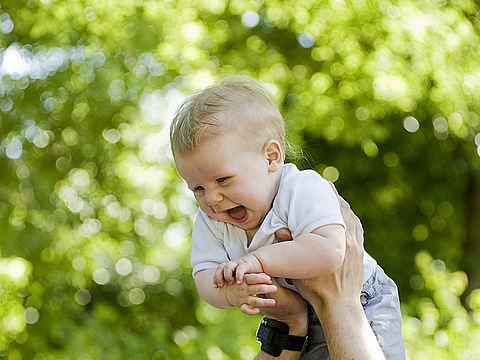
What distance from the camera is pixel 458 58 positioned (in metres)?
3.96

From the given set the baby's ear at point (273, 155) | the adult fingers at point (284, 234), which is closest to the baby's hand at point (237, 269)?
the adult fingers at point (284, 234)

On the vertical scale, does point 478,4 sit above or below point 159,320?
above

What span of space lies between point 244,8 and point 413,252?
237cm

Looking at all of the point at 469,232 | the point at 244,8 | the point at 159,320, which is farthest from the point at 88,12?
the point at 469,232

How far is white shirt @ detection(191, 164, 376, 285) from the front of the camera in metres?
1.38

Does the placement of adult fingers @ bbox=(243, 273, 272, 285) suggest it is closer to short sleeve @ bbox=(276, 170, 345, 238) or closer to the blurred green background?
short sleeve @ bbox=(276, 170, 345, 238)

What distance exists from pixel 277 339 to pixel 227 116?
0.56 meters

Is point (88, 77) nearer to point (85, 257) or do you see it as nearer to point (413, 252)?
point (85, 257)

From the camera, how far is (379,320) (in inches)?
63.2

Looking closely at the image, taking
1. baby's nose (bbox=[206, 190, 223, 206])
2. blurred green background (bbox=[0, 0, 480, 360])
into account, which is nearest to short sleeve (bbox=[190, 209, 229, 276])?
baby's nose (bbox=[206, 190, 223, 206])

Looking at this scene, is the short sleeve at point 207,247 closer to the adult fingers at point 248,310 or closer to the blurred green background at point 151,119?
the adult fingers at point 248,310

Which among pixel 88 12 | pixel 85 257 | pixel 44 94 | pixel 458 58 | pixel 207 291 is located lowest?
pixel 85 257

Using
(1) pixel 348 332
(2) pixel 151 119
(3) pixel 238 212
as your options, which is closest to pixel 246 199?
(3) pixel 238 212

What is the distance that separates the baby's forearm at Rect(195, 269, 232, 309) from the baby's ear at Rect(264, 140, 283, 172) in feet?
0.89
